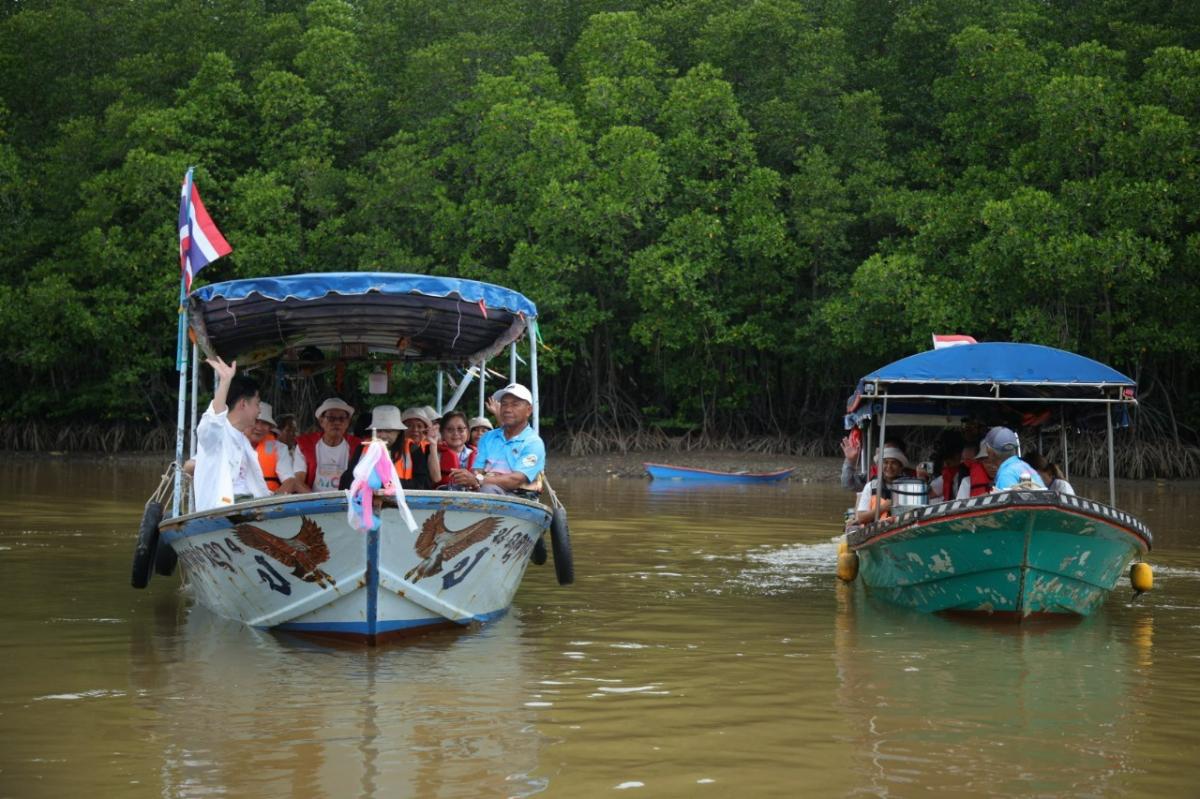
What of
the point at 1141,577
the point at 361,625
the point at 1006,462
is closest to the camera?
the point at 361,625

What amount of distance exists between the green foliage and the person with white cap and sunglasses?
18.9 m

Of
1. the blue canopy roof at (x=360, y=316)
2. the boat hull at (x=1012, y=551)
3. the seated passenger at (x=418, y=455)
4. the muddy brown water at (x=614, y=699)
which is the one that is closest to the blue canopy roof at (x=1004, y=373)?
the boat hull at (x=1012, y=551)

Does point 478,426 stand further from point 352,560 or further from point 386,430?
point 352,560

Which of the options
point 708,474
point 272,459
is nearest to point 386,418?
point 272,459

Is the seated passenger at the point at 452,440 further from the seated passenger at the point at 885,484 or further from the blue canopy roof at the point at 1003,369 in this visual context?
the seated passenger at the point at 885,484

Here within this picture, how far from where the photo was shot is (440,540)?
8.70m

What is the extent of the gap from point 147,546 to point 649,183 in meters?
21.5

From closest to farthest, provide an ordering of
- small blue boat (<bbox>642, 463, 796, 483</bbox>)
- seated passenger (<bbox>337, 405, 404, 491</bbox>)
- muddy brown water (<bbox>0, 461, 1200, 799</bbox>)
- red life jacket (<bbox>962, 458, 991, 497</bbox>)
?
muddy brown water (<bbox>0, 461, 1200, 799</bbox>), seated passenger (<bbox>337, 405, 404, 491</bbox>), red life jacket (<bbox>962, 458, 991, 497</bbox>), small blue boat (<bbox>642, 463, 796, 483</bbox>)

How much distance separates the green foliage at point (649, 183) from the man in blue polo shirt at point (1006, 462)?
1720 centimetres

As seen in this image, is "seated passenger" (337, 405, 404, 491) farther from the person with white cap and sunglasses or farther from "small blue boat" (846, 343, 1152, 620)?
"small blue boat" (846, 343, 1152, 620)

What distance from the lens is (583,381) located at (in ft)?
113

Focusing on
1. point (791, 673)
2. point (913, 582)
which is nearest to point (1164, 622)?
point (913, 582)

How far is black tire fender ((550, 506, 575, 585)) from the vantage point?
1027 centimetres

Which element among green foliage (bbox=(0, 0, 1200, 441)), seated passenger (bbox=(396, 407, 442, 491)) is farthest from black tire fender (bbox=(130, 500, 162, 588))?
green foliage (bbox=(0, 0, 1200, 441))
